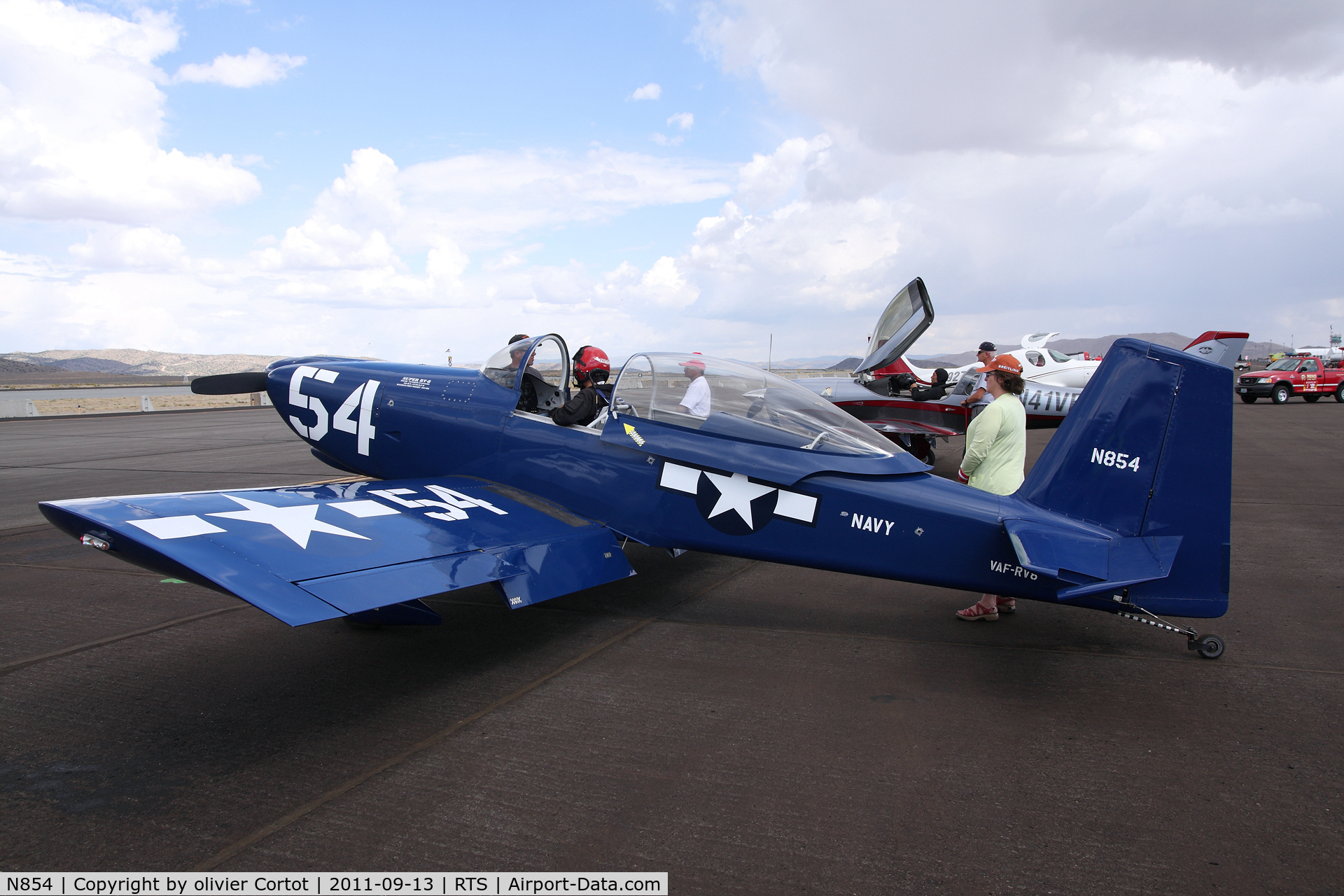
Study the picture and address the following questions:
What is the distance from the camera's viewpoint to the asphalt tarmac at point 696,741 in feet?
7.93

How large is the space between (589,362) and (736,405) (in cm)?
161

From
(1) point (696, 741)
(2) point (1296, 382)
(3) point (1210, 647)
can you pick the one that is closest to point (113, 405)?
(1) point (696, 741)

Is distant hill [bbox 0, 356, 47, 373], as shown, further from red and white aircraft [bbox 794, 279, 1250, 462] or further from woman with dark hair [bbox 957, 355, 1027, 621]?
woman with dark hair [bbox 957, 355, 1027, 621]

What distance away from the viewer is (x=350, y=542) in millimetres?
3750

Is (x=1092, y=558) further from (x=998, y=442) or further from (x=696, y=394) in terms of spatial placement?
(x=696, y=394)

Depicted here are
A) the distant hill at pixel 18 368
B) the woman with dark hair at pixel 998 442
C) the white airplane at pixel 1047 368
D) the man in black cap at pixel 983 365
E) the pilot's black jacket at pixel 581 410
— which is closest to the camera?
the woman with dark hair at pixel 998 442

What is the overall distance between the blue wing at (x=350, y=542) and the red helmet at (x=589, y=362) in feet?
3.64

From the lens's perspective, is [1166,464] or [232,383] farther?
[232,383]

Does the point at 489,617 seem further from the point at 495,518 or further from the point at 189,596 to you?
the point at 189,596

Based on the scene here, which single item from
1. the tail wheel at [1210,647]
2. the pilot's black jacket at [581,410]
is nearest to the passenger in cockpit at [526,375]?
the pilot's black jacket at [581,410]

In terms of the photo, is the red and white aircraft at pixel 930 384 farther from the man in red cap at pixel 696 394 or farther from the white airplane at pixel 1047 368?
the man in red cap at pixel 696 394

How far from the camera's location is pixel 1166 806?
270 centimetres

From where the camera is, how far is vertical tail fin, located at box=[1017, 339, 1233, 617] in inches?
137

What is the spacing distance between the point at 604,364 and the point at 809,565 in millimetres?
2487
